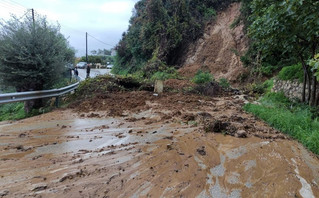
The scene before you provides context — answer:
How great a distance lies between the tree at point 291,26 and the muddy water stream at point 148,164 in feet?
11.1

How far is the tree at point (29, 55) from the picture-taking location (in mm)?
7637

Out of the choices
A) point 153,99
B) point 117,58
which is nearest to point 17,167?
point 153,99

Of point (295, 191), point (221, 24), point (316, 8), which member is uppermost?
point (221, 24)

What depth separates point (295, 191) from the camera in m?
2.60

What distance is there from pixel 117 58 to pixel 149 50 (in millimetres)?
9704

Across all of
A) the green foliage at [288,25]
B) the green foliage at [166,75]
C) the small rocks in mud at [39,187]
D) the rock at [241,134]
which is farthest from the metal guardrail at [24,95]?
the green foliage at [166,75]

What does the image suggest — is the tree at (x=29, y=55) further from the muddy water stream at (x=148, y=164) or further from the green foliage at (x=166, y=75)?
the green foliage at (x=166, y=75)

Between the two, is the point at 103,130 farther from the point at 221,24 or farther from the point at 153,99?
the point at 221,24

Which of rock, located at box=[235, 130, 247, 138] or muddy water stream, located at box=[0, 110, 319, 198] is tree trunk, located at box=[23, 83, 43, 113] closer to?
muddy water stream, located at box=[0, 110, 319, 198]

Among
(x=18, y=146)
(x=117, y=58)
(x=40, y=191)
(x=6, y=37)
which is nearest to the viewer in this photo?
(x=40, y=191)

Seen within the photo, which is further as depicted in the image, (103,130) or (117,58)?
(117,58)

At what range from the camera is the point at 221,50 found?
18.8 metres

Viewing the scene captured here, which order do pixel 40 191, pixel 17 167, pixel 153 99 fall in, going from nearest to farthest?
pixel 40 191
pixel 17 167
pixel 153 99

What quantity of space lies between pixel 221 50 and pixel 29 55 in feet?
52.0
